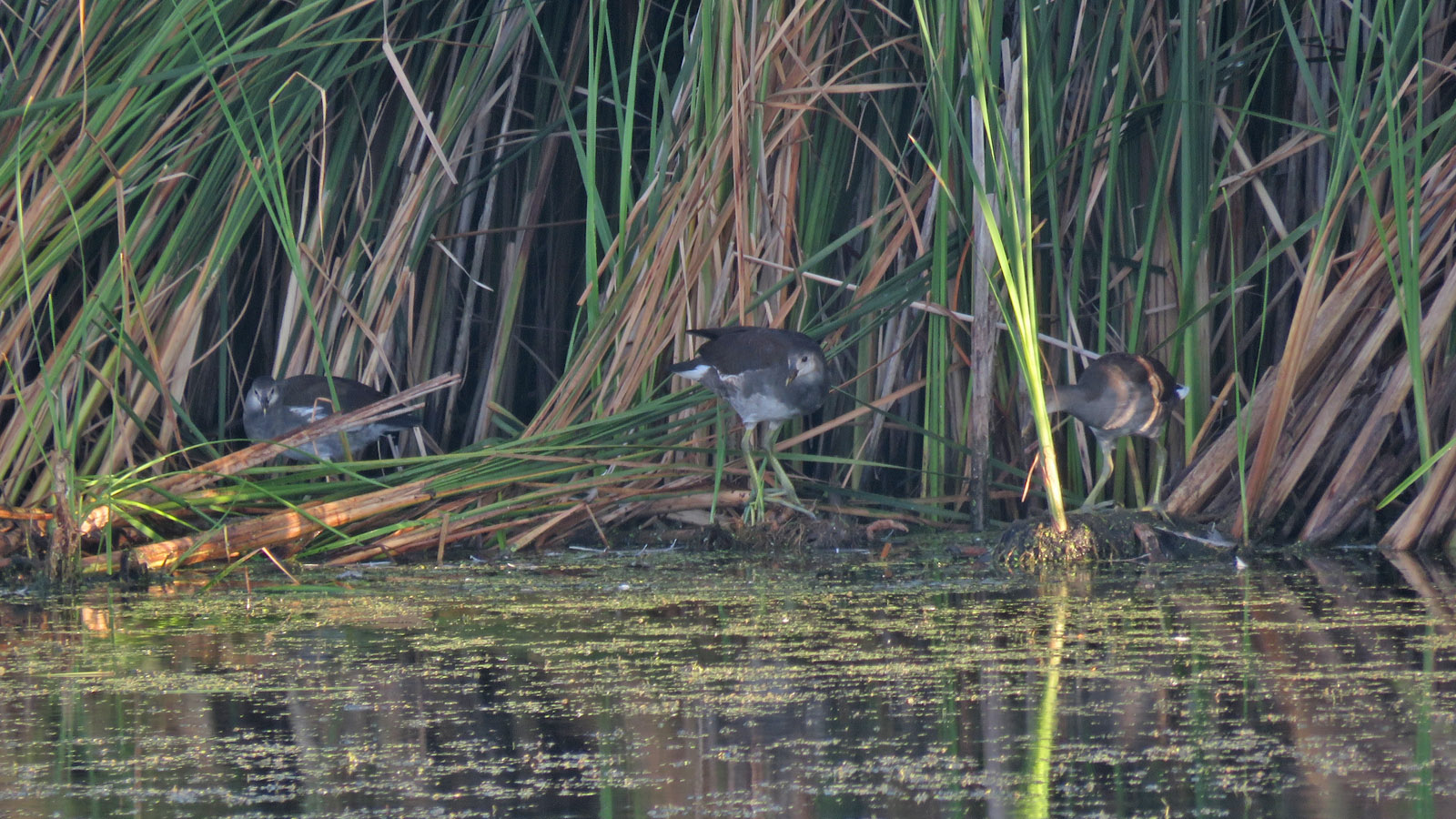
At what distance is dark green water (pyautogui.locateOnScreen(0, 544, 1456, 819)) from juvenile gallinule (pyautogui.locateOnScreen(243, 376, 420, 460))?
140 centimetres

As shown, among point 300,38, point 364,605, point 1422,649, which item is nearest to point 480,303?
point 300,38

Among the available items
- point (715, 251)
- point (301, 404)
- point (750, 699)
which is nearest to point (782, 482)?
point (715, 251)

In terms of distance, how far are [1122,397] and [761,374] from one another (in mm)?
1039

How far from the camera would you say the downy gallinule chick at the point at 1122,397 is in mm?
4762

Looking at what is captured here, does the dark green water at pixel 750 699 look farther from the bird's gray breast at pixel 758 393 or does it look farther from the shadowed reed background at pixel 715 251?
the bird's gray breast at pixel 758 393

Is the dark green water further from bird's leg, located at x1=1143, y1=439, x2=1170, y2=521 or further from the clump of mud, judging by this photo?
bird's leg, located at x1=1143, y1=439, x2=1170, y2=521

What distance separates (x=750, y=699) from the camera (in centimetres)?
278

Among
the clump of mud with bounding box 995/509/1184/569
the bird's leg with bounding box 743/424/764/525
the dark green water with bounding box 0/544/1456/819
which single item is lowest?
the dark green water with bounding box 0/544/1456/819

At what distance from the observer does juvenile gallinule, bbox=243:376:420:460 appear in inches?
214

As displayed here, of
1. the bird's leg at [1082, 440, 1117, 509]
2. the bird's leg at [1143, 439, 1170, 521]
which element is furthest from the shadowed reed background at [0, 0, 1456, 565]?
the bird's leg at [1082, 440, 1117, 509]

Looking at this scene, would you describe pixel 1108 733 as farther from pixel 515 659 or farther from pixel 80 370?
pixel 80 370

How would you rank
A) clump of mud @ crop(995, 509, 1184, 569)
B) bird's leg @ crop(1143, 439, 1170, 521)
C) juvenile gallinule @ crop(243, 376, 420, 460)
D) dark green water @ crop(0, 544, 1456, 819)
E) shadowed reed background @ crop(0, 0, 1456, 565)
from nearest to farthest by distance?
dark green water @ crop(0, 544, 1456, 819) → clump of mud @ crop(995, 509, 1184, 569) → shadowed reed background @ crop(0, 0, 1456, 565) → bird's leg @ crop(1143, 439, 1170, 521) → juvenile gallinule @ crop(243, 376, 420, 460)

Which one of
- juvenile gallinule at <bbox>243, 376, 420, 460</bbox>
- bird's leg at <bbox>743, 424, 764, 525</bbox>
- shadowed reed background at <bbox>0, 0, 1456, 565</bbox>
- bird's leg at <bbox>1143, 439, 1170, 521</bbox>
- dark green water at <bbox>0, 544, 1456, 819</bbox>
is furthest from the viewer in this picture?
juvenile gallinule at <bbox>243, 376, 420, 460</bbox>

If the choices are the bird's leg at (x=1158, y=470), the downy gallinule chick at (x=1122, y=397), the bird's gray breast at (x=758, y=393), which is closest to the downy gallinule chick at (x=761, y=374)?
the bird's gray breast at (x=758, y=393)
